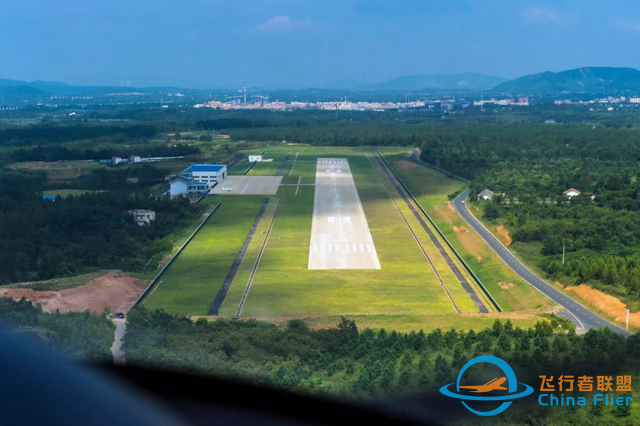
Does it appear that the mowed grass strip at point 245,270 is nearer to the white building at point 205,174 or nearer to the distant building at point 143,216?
the distant building at point 143,216

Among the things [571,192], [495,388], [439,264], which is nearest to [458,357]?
[495,388]

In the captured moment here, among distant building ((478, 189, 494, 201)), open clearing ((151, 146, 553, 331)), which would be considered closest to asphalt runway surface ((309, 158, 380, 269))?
open clearing ((151, 146, 553, 331))

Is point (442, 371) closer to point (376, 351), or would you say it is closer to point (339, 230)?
point (376, 351)

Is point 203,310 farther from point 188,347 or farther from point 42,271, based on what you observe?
point 188,347

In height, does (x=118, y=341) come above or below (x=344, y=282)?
above

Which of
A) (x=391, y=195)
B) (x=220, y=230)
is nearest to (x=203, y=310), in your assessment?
(x=220, y=230)

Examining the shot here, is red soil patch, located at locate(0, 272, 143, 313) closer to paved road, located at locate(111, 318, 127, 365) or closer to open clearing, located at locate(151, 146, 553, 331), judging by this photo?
open clearing, located at locate(151, 146, 553, 331)
